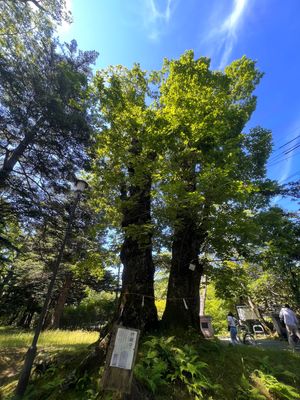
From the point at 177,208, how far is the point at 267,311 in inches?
644

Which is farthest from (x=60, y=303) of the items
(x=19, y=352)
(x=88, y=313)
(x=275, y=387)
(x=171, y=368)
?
(x=275, y=387)

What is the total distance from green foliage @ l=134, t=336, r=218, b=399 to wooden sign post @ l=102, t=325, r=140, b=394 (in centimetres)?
116

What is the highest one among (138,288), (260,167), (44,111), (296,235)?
(44,111)

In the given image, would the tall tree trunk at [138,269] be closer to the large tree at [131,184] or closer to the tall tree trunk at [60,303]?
the large tree at [131,184]

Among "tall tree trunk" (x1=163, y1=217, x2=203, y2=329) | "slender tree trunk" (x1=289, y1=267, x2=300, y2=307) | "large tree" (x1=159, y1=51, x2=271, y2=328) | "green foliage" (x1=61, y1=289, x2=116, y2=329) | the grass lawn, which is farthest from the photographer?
"green foliage" (x1=61, y1=289, x2=116, y2=329)

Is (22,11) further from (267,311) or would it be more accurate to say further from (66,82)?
(267,311)

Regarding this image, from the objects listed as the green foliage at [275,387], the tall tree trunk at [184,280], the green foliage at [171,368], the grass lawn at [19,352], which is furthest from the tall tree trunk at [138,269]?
the green foliage at [275,387]

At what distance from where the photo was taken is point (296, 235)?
1039 centimetres

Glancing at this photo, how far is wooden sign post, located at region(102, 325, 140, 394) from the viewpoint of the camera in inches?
134

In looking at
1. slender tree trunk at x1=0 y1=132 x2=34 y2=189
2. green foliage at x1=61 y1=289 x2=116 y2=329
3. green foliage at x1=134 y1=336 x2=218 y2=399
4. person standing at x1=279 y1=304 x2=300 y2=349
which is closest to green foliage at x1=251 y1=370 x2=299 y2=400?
green foliage at x1=134 y1=336 x2=218 y2=399

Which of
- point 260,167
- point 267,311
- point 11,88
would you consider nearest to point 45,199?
point 11,88

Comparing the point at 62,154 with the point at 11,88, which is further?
the point at 62,154

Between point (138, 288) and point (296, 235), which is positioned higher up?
point (296, 235)

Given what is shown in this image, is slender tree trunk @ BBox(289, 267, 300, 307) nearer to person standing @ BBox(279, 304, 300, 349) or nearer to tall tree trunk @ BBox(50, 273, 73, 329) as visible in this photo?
person standing @ BBox(279, 304, 300, 349)
